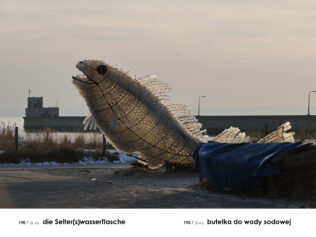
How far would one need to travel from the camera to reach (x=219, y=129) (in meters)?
88.0

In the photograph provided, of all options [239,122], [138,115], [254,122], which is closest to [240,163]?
[138,115]

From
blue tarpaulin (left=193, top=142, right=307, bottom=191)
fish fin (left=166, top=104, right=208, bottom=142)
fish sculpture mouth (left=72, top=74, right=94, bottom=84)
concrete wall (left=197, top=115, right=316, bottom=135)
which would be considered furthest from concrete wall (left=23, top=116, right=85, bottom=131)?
blue tarpaulin (left=193, top=142, right=307, bottom=191)

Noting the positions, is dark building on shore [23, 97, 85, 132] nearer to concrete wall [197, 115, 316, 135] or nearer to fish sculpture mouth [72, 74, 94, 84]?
concrete wall [197, 115, 316, 135]

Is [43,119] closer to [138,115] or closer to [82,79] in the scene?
[138,115]

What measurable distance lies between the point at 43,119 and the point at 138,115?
94492 millimetres

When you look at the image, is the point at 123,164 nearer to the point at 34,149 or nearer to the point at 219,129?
the point at 34,149

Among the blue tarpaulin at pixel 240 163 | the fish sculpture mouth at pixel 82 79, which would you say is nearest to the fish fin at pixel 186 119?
the fish sculpture mouth at pixel 82 79

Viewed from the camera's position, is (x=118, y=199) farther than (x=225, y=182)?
No

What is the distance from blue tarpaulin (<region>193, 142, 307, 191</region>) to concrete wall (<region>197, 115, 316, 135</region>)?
63.3 metres

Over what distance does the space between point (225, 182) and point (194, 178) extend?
4.37 m

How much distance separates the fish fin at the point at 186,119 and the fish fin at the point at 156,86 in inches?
14.9

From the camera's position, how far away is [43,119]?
11144 centimetres
